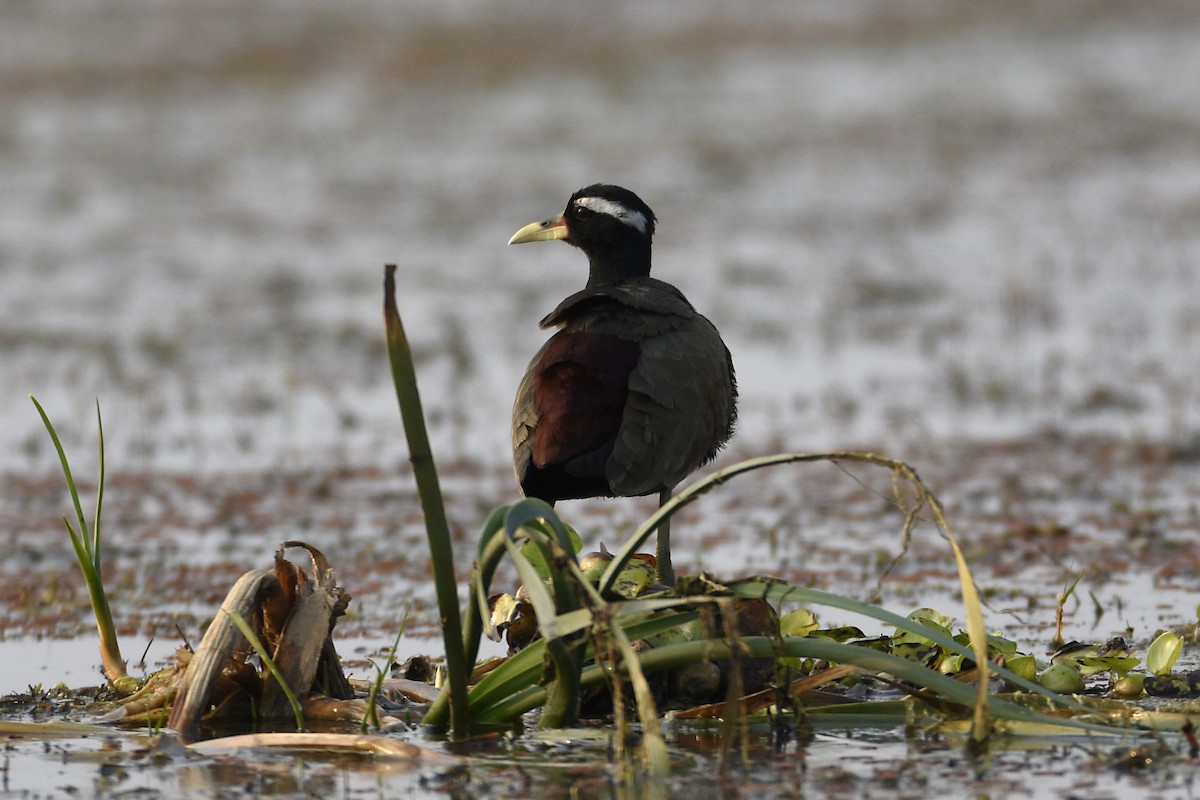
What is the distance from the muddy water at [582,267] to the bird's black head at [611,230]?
1.21 m

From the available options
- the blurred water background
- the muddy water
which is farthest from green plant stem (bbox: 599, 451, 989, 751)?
the blurred water background

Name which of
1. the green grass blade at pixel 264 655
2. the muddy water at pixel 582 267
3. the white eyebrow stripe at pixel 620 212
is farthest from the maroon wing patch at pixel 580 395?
the muddy water at pixel 582 267

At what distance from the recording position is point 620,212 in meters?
6.43

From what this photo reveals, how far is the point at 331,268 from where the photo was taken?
15.0 metres

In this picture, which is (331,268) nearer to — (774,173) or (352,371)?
(352,371)

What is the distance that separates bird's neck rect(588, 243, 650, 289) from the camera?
21.3ft

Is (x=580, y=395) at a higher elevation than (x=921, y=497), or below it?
higher

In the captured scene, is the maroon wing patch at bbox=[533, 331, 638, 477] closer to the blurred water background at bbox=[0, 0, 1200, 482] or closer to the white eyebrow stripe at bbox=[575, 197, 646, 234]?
the white eyebrow stripe at bbox=[575, 197, 646, 234]

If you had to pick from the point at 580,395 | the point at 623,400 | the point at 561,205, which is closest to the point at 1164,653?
the point at 623,400

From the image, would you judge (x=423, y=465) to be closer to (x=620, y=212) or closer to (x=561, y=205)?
(x=620, y=212)

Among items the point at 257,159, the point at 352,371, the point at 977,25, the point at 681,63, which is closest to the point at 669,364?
the point at 352,371

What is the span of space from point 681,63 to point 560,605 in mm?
22979

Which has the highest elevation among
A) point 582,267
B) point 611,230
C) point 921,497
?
point 582,267

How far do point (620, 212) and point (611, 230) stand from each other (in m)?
0.09
